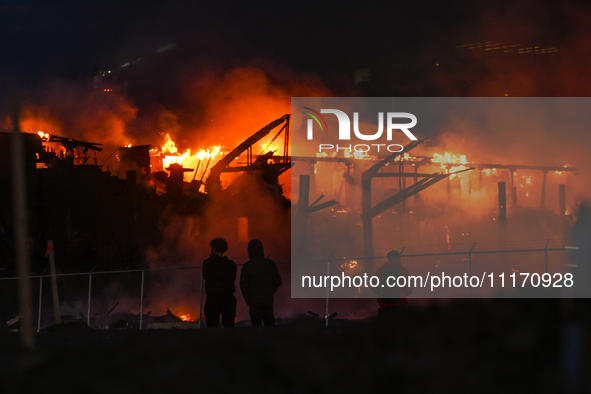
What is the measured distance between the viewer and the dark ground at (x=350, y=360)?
243cm

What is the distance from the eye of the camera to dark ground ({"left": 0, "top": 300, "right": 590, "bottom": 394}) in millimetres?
2430

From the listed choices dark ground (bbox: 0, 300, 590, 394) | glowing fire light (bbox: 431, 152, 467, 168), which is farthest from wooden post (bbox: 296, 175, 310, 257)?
glowing fire light (bbox: 431, 152, 467, 168)

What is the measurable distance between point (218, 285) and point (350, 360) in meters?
2.96

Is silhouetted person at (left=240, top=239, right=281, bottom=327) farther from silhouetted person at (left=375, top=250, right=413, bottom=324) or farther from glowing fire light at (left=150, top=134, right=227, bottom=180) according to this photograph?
glowing fire light at (left=150, top=134, right=227, bottom=180)

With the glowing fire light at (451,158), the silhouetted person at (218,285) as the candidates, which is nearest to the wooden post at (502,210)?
the glowing fire light at (451,158)

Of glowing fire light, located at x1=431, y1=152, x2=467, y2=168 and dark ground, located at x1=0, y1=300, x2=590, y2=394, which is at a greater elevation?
glowing fire light, located at x1=431, y1=152, x2=467, y2=168

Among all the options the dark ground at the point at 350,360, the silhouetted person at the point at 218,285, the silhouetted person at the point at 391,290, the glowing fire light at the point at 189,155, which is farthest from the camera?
the glowing fire light at the point at 189,155

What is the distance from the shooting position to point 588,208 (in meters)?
5.90

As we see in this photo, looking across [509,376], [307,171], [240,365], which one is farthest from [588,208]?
[307,171]

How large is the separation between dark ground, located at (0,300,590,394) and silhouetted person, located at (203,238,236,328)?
7.31 feet

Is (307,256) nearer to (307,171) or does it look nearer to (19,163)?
(307,171)

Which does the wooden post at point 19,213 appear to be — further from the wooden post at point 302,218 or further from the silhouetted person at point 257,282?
the wooden post at point 302,218

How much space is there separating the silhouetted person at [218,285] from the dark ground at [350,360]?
2.23 m

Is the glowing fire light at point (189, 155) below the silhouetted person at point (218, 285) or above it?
above
